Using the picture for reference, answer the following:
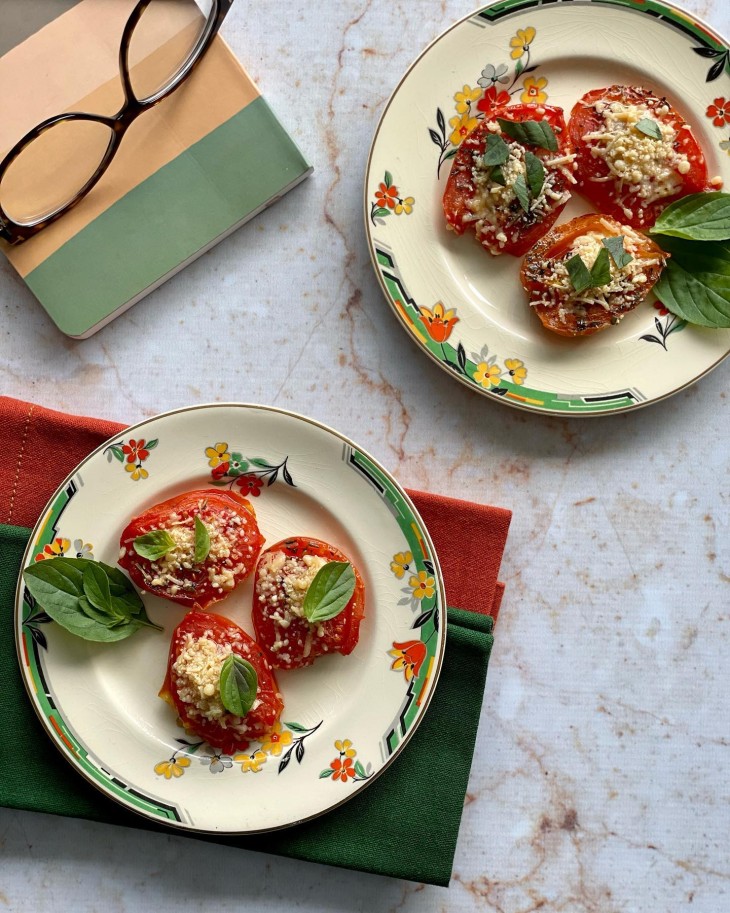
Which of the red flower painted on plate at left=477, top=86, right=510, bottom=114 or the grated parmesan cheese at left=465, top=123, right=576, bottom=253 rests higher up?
the red flower painted on plate at left=477, top=86, right=510, bottom=114

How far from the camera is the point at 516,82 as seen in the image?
1393 mm

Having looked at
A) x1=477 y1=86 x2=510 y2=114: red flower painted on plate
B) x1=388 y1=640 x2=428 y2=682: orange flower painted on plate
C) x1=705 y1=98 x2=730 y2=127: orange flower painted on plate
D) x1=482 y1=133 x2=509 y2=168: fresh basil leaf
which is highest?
x1=477 y1=86 x2=510 y2=114: red flower painted on plate

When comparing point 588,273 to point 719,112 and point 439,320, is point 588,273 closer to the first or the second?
point 439,320

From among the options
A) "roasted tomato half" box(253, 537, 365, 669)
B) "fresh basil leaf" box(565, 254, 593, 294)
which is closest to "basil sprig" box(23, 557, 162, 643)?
"roasted tomato half" box(253, 537, 365, 669)

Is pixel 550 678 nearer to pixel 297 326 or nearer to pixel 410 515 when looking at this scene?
pixel 410 515

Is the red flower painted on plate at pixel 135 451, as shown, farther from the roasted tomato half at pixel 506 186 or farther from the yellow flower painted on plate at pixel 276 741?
the roasted tomato half at pixel 506 186

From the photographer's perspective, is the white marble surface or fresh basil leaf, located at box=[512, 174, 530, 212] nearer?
fresh basil leaf, located at box=[512, 174, 530, 212]

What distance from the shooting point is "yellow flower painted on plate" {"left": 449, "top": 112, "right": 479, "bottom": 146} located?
137cm

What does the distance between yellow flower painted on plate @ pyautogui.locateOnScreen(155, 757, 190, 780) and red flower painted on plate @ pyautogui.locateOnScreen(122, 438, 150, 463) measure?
516 millimetres

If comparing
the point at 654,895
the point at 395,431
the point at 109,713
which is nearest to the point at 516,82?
the point at 395,431

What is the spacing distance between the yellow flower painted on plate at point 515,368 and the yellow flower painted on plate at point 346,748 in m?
0.69

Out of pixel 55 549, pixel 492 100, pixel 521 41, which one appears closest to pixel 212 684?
pixel 55 549

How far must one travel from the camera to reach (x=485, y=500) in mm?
1455

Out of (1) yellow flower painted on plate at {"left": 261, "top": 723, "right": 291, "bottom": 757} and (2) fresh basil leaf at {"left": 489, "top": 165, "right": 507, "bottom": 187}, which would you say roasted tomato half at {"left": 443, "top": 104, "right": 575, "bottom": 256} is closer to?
(2) fresh basil leaf at {"left": 489, "top": 165, "right": 507, "bottom": 187}
